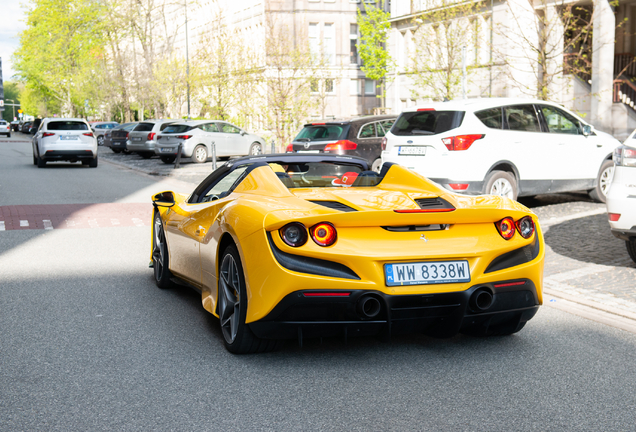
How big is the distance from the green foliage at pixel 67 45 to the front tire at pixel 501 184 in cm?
5617

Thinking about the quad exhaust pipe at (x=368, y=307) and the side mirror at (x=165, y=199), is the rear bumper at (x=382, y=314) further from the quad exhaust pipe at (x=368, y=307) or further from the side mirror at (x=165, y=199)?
the side mirror at (x=165, y=199)

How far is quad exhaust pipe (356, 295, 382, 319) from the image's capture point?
14.5ft

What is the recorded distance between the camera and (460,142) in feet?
37.4

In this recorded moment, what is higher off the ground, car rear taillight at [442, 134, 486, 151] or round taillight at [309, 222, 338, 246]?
car rear taillight at [442, 134, 486, 151]

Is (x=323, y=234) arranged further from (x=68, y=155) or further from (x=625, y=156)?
(x=68, y=155)

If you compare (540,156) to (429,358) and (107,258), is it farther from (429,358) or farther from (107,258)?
(429,358)

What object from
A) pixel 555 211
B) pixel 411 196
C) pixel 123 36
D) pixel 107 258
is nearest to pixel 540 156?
pixel 555 211

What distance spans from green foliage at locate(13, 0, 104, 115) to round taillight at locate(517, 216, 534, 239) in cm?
6200

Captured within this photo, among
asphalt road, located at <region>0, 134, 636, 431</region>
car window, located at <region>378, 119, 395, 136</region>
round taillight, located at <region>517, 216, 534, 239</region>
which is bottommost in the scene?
asphalt road, located at <region>0, 134, 636, 431</region>

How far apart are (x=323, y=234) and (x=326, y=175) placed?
5.33 feet

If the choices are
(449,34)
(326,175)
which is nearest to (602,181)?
(326,175)

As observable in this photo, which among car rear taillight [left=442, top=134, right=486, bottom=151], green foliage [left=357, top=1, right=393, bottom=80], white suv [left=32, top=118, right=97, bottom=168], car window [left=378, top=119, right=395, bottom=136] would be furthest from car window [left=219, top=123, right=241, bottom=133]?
car rear taillight [left=442, top=134, right=486, bottom=151]

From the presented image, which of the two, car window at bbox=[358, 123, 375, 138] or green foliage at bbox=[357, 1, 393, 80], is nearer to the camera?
car window at bbox=[358, 123, 375, 138]

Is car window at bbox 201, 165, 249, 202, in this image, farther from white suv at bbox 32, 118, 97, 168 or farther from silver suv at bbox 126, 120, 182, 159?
silver suv at bbox 126, 120, 182, 159
